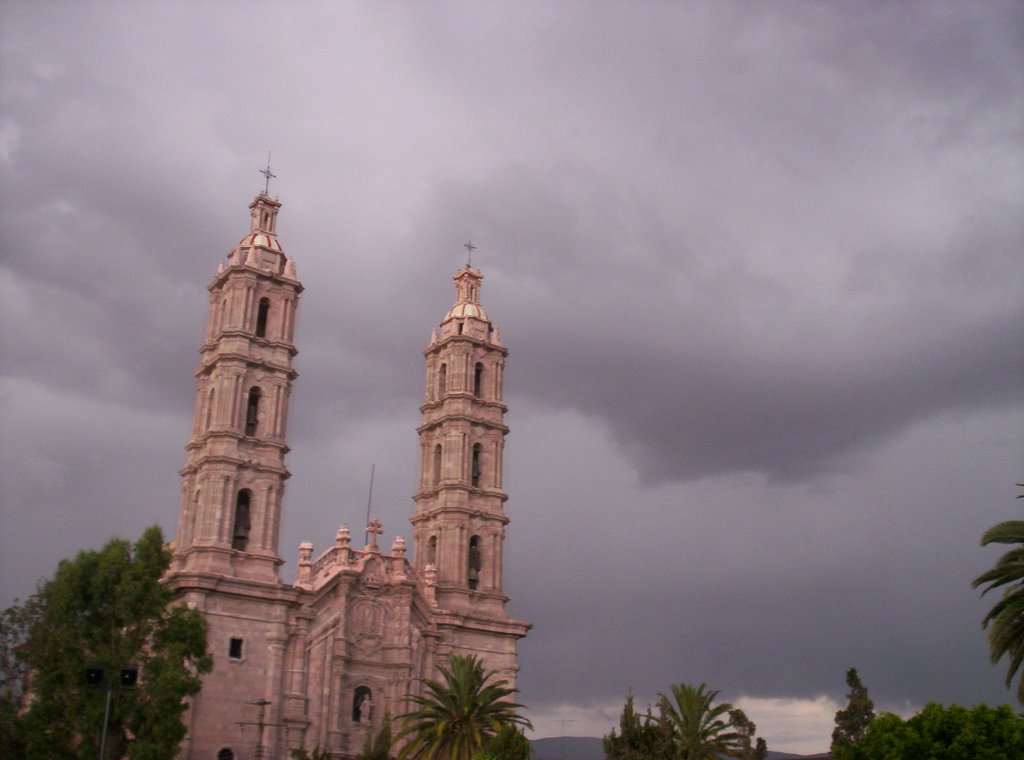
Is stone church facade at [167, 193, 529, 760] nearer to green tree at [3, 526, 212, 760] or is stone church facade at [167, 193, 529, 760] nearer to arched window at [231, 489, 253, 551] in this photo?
arched window at [231, 489, 253, 551]

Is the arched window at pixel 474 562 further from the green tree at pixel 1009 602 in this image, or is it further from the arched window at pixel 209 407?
the green tree at pixel 1009 602

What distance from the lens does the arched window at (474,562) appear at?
6906cm

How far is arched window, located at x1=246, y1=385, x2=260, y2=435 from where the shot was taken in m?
62.7

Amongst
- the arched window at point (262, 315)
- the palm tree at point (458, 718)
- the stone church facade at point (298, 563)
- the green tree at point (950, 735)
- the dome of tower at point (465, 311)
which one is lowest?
the green tree at point (950, 735)

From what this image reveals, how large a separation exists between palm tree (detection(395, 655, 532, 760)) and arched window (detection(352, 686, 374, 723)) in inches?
115

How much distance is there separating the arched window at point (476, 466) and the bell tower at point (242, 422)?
41.7 feet

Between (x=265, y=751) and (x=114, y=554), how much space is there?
534 inches

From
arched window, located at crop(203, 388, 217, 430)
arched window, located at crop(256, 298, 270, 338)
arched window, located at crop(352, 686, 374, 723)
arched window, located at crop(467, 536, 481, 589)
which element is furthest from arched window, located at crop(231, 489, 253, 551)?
arched window, located at crop(467, 536, 481, 589)

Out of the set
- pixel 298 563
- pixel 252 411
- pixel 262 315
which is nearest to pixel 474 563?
pixel 298 563

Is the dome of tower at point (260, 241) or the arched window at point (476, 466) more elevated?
the dome of tower at point (260, 241)

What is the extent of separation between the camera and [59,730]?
4538 cm

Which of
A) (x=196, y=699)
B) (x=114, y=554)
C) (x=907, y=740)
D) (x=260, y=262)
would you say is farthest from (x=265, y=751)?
(x=907, y=740)

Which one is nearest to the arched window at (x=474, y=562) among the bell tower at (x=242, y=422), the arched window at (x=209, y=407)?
the bell tower at (x=242, y=422)

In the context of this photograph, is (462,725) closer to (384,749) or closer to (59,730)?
(384,749)
